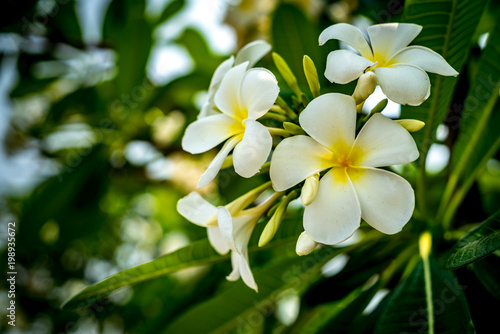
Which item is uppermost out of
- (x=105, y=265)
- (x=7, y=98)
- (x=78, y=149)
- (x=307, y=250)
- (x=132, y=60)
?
(x=307, y=250)

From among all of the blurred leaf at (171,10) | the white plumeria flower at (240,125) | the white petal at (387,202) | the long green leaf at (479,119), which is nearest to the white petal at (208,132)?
the white plumeria flower at (240,125)

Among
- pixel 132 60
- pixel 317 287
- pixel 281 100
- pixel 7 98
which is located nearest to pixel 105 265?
pixel 7 98

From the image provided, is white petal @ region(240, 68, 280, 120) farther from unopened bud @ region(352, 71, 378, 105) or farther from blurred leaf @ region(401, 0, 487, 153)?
blurred leaf @ region(401, 0, 487, 153)

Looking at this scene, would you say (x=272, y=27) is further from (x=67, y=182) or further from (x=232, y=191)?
(x=67, y=182)

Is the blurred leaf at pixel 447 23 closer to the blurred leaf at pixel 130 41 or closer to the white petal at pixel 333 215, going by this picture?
the white petal at pixel 333 215

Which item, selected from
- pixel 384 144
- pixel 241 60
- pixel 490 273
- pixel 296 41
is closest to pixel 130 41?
pixel 296 41
